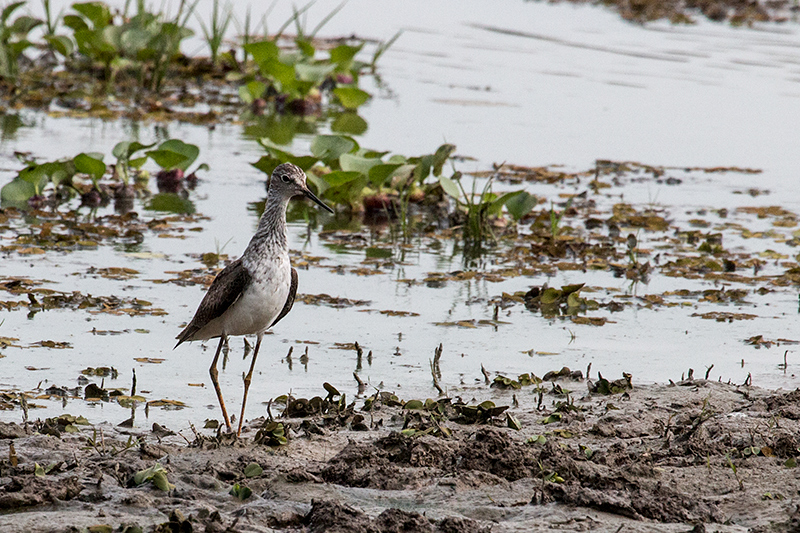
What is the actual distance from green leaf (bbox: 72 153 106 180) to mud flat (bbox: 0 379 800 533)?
4.60 m

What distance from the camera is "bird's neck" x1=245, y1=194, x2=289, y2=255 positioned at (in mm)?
5250

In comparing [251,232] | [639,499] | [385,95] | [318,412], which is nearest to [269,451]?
[318,412]

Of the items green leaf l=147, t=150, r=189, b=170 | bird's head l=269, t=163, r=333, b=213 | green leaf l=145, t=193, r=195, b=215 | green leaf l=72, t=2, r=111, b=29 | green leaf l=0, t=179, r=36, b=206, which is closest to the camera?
bird's head l=269, t=163, r=333, b=213

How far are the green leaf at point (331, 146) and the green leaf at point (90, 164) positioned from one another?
182 centimetres

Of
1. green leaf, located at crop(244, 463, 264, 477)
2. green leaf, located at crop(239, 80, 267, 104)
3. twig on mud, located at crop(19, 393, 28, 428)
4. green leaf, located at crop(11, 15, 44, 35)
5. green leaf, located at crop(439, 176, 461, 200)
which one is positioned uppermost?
green leaf, located at crop(11, 15, 44, 35)

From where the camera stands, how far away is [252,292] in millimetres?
5133

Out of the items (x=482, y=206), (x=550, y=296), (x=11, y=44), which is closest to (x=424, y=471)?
(x=550, y=296)

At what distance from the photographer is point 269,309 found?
17.0ft

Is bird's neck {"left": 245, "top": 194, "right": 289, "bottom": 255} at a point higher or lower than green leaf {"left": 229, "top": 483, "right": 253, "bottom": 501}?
higher

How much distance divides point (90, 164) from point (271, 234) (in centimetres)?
445

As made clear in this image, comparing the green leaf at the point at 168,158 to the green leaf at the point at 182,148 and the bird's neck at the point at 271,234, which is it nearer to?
the green leaf at the point at 182,148

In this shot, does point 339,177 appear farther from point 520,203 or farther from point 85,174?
point 85,174

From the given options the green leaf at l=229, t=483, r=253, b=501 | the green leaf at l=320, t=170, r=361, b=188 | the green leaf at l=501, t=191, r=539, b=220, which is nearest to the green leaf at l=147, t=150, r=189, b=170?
the green leaf at l=320, t=170, r=361, b=188

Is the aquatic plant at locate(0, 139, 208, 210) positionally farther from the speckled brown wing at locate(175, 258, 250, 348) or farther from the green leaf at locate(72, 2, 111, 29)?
the green leaf at locate(72, 2, 111, 29)
